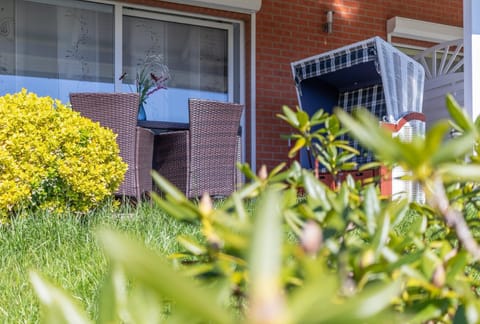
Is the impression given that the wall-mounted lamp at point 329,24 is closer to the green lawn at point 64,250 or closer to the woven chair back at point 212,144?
the woven chair back at point 212,144

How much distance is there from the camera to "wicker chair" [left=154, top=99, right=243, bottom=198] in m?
4.51

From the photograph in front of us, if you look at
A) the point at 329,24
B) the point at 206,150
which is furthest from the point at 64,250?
the point at 329,24

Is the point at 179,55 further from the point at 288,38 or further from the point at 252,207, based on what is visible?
the point at 252,207

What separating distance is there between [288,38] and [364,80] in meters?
1.32

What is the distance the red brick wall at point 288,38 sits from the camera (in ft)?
21.2

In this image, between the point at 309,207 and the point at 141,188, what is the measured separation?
421 cm

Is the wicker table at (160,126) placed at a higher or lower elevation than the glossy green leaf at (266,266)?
higher

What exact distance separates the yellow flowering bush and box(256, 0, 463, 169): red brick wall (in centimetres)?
299

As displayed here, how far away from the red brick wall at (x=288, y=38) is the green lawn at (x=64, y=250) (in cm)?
310

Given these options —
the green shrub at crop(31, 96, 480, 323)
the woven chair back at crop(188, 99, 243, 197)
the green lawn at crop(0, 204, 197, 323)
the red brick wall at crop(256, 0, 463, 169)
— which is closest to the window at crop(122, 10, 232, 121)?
the red brick wall at crop(256, 0, 463, 169)

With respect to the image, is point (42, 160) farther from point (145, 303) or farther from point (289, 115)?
point (145, 303)

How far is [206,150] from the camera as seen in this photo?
458 cm

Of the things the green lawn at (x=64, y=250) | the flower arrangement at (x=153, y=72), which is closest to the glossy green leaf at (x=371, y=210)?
the green lawn at (x=64, y=250)

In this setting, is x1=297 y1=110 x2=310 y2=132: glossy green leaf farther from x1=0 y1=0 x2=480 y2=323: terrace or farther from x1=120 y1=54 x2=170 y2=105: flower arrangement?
x1=120 y1=54 x2=170 y2=105: flower arrangement
